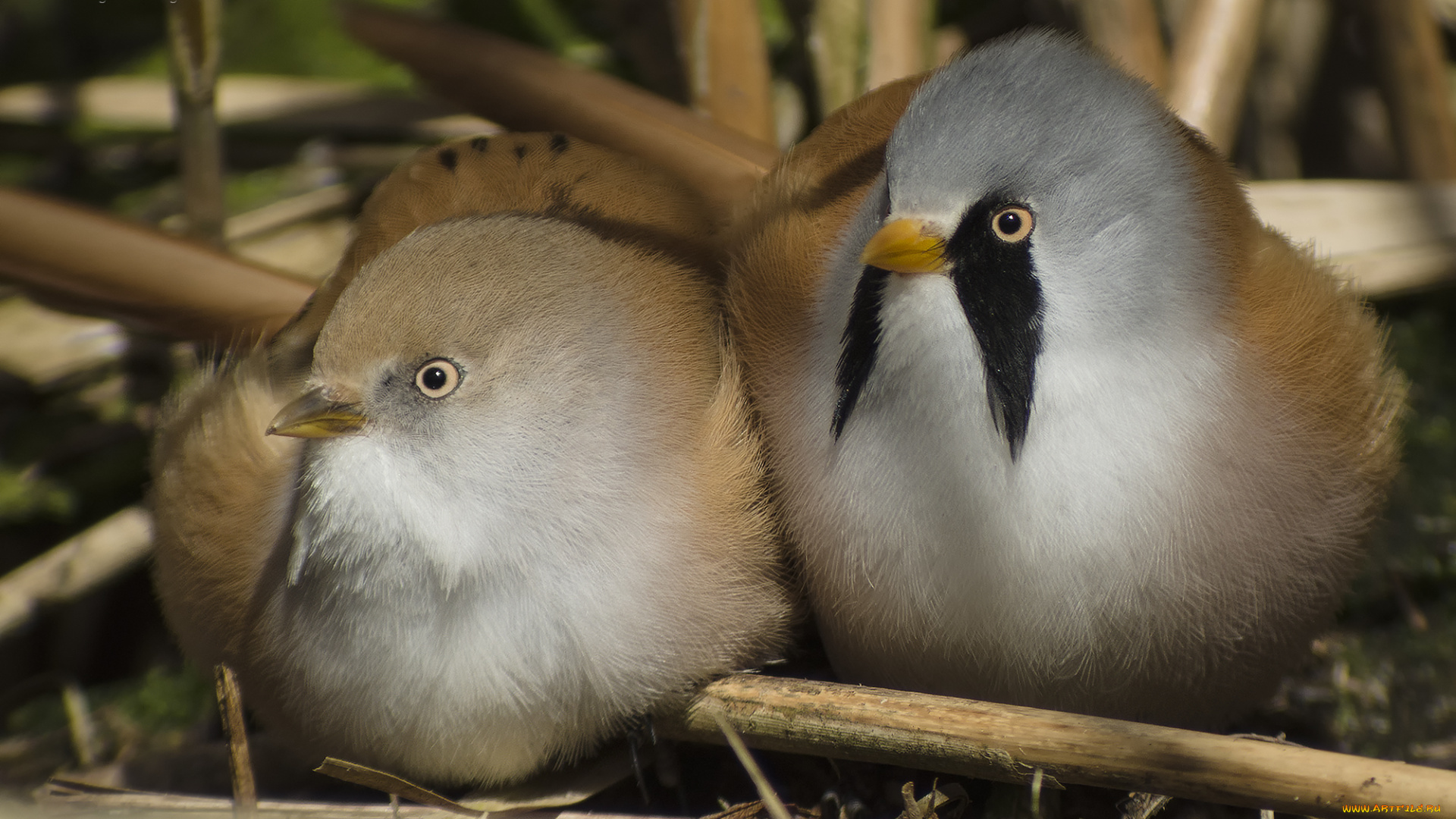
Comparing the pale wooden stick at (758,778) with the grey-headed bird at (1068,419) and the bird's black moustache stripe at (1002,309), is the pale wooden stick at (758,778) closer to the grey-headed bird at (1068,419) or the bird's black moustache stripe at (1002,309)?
the grey-headed bird at (1068,419)

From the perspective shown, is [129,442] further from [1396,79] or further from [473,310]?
[1396,79]

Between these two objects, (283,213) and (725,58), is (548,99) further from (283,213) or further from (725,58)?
(283,213)

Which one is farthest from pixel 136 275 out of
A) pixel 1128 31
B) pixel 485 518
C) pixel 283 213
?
pixel 1128 31

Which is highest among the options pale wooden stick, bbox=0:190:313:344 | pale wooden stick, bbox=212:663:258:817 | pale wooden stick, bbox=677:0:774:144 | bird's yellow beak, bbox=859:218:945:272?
pale wooden stick, bbox=677:0:774:144

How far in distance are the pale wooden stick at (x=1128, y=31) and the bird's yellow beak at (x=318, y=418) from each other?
1943mm

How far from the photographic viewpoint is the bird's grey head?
164cm

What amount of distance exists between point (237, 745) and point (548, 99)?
141 cm

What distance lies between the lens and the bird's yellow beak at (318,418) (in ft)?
5.53

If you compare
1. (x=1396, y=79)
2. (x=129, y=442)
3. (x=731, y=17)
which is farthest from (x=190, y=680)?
(x=1396, y=79)

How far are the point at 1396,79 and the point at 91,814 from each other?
3099 mm

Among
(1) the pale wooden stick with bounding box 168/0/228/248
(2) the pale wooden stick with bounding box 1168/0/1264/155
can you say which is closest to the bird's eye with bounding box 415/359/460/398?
(1) the pale wooden stick with bounding box 168/0/228/248

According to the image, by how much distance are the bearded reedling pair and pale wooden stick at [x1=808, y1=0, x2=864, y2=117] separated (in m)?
1.14

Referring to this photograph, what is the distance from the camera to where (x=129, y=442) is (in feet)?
9.73

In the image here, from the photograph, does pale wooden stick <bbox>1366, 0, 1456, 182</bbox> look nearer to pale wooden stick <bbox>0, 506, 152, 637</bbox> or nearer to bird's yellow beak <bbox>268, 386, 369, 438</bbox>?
bird's yellow beak <bbox>268, 386, 369, 438</bbox>
